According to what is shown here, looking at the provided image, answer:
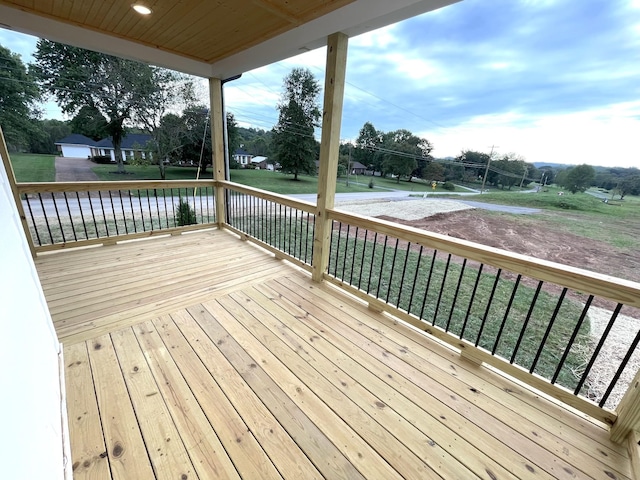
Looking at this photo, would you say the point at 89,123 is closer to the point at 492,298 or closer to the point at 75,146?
the point at 75,146

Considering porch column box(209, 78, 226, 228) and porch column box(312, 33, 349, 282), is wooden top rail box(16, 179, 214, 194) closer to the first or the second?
porch column box(209, 78, 226, 228)

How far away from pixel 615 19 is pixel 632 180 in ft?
2.78

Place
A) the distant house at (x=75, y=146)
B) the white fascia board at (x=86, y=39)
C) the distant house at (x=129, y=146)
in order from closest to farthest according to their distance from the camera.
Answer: the white fascia board at (x=86, y=39) < the distant house at (x=75, y=146) < the distant house at (x=129, y=146)

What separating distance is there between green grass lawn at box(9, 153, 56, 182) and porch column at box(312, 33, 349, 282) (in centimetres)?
418

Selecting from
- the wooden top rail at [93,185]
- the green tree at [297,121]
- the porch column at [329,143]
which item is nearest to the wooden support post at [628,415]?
the porch column at [329,143]

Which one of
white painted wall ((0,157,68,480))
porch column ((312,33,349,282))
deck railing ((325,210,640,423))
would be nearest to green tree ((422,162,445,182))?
deck railing ((325,210,640,423))

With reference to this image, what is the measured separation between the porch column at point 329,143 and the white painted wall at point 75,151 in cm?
568

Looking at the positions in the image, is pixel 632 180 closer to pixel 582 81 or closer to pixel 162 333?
pixel 582 81

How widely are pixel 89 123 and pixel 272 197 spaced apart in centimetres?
502

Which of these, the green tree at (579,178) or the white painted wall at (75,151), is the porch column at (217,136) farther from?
the green tree at (579,178)

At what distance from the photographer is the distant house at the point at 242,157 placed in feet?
17.6

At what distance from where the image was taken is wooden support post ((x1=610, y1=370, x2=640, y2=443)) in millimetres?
1305

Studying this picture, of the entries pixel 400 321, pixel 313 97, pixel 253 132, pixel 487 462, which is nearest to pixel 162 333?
pixel 400 321

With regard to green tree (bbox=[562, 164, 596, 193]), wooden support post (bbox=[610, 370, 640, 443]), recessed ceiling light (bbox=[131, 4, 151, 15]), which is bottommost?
wooden support post (bbox=[610, 370, 640, 443])
